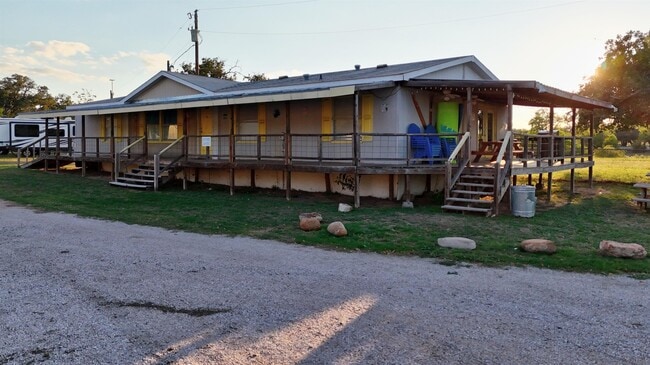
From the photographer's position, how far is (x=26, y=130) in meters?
33.9

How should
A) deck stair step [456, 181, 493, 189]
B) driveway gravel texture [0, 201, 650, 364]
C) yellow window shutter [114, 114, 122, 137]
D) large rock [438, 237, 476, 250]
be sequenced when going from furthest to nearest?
yellow window shutter [114, 114, 122, 137] < deck stair step [456, 181, 493, 189] < large rock [438, 237, 476, 250] < driveway gravel texture [0, 201, 650, 364]

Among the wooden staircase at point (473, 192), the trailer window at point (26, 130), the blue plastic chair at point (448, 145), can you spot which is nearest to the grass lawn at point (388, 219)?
the wooden staircase at point (473, 192)

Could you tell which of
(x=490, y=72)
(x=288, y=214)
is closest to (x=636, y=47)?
(x=490, y=72)

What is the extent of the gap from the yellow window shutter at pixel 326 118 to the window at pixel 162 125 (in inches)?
263

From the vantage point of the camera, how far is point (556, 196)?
14.5 metres

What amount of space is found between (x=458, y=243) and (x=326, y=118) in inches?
281

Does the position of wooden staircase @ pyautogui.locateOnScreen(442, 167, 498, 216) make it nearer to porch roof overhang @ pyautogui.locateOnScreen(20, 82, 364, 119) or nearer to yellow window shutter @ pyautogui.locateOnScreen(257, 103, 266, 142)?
porch roof overhang @ pyautogui.locateOnScreen(20, 82, 364, 119)

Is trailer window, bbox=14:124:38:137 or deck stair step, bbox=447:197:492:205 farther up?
trailer window, bbox=14:124:38:137

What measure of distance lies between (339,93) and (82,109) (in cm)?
1331

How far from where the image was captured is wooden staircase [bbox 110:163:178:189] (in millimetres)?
15336

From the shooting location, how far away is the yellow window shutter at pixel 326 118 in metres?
13.5

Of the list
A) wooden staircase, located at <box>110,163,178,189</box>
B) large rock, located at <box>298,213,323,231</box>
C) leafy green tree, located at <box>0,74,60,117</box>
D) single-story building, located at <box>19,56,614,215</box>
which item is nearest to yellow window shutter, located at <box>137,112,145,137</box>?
single-story building, located at <box>19,56,614,215</box>

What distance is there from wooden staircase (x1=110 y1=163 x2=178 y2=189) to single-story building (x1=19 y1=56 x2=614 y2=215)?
0.04m

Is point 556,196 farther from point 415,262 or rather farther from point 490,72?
point 415,262
